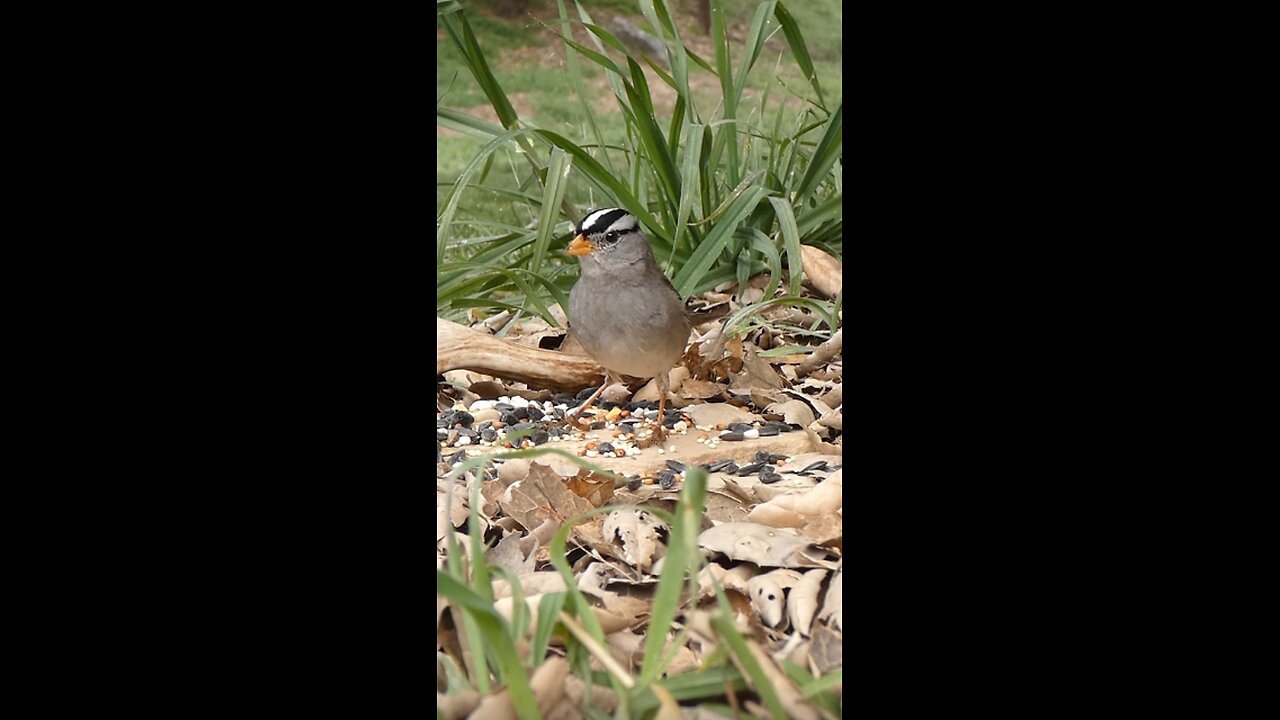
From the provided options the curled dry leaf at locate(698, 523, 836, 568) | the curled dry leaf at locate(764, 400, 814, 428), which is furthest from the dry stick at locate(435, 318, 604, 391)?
the curled dry leaf at locate(698, 523, 836, 568)

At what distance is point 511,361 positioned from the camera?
193 cm

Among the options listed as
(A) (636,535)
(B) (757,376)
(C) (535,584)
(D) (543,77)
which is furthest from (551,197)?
(D) (543,77)

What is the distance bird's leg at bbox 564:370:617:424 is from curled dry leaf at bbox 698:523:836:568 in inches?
34.5

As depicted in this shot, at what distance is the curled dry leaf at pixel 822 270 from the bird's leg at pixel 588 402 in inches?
16.4

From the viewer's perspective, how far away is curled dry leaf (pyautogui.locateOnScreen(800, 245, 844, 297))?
2.16 metres

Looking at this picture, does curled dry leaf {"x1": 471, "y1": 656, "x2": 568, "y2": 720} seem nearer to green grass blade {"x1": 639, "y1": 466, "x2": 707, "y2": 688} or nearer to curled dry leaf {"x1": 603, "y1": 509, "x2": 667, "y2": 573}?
green grass blade {"x1": 639, "y1": 466, "x2": 707, "y2": 688}

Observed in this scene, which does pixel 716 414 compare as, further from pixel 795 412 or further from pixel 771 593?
pixel 771 593

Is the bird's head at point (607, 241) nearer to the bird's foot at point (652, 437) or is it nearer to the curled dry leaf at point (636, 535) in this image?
the bird's foot at point (652, 437)

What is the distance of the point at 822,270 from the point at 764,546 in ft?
4.35

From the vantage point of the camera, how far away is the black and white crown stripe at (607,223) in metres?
1.93

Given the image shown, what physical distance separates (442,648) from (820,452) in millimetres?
813

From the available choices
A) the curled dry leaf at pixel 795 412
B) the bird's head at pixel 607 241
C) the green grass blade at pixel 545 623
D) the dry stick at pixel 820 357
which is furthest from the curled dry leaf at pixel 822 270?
the green grass blade at pixel 545 623
